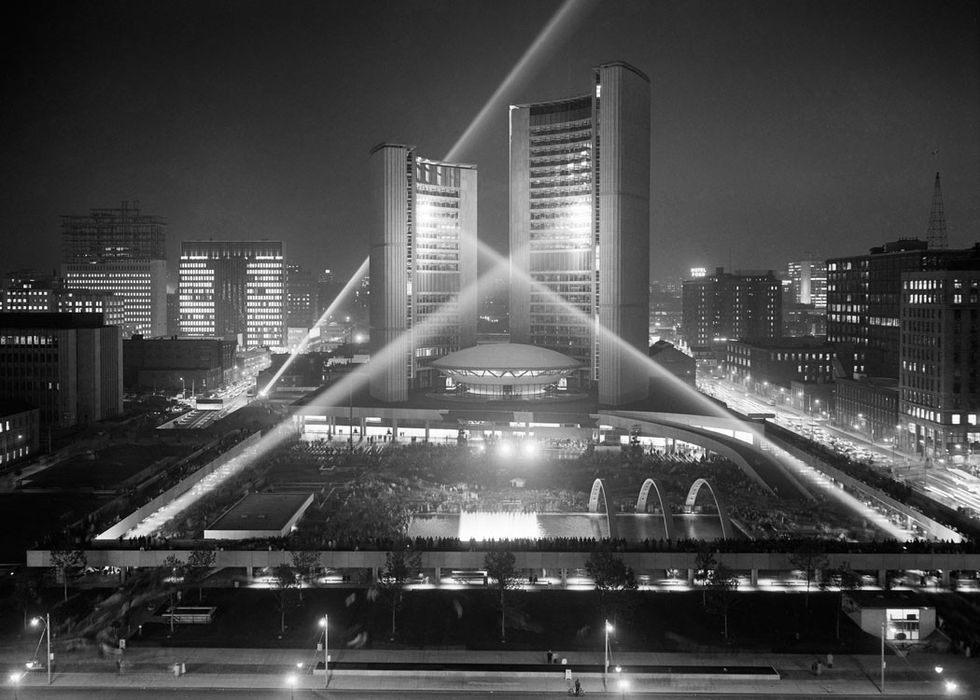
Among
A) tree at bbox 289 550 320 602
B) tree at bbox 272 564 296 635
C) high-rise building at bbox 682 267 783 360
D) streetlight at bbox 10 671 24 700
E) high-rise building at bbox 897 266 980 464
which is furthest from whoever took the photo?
high-rise building at bbox 682 267 783 360

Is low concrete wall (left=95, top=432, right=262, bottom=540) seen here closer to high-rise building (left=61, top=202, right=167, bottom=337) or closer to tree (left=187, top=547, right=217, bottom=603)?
tree (left=187, top=547, right=217, bottom=603)

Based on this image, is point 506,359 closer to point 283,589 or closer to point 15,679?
point 283,589

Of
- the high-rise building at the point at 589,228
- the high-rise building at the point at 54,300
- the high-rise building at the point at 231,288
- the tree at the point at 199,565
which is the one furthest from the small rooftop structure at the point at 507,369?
the high-rise building at the point at 231,288

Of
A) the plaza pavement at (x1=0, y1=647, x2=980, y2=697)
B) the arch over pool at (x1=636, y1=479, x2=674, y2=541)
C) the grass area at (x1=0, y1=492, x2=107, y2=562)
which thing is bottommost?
the plaza pavement at (x1=0, y1=647, x2=980, y2=697)

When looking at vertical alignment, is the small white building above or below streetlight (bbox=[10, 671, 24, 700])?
above

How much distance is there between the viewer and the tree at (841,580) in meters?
30.5

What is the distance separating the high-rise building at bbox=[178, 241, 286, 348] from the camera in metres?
148

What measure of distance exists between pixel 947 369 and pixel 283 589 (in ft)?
160

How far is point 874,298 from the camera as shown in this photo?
85.6 metres

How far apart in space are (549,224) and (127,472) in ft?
140

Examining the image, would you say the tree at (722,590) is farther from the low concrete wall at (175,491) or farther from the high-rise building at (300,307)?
the high-rise building at (300,307)

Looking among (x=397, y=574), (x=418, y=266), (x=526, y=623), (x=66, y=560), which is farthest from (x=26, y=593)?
(x=418, y=266)

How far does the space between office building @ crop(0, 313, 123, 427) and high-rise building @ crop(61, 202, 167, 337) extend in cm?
7630

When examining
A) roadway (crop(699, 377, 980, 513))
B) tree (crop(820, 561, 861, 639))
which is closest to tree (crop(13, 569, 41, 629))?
tree (crop(820, 561, 861, 639))
